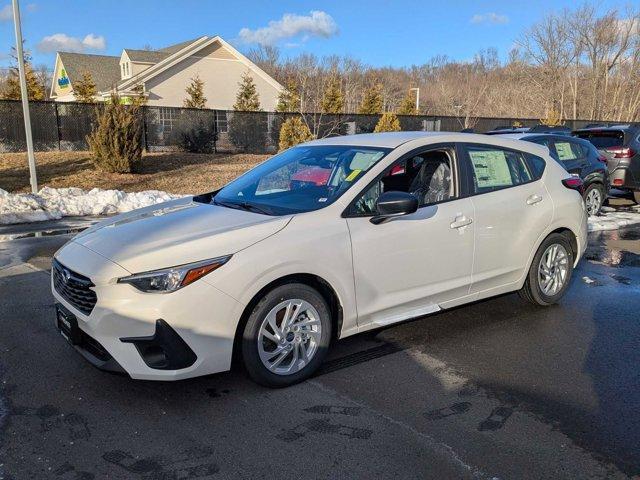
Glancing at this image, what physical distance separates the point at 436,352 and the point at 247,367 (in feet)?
5.46

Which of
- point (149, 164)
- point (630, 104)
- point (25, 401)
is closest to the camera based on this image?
point (25, 401)

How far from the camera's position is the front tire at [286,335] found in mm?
3623

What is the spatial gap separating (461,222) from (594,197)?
806 cm

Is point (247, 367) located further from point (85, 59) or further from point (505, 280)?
point (85, 59)

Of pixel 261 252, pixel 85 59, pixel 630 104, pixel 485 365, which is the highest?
pixel 85 59

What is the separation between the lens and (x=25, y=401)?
365 centimetres

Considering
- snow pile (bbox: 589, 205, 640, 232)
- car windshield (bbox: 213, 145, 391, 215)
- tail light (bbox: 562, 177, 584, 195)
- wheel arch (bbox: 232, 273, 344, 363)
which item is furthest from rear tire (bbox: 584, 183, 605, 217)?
wheel arch (bbox: 232, 273, 344, 363)

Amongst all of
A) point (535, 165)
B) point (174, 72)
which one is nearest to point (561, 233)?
point (535, 165)

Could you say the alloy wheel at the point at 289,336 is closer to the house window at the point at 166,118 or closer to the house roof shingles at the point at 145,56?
the house window at the point at 166,118

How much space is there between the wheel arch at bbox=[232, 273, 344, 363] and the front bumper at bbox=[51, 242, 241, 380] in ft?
0.36

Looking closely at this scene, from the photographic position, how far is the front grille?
348 centimetres

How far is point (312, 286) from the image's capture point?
153 inches

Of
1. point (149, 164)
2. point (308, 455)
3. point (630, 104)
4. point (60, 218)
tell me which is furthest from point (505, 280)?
point (630, 104)

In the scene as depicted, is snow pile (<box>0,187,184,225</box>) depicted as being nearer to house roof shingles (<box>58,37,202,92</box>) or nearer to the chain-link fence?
the chain-link fence
